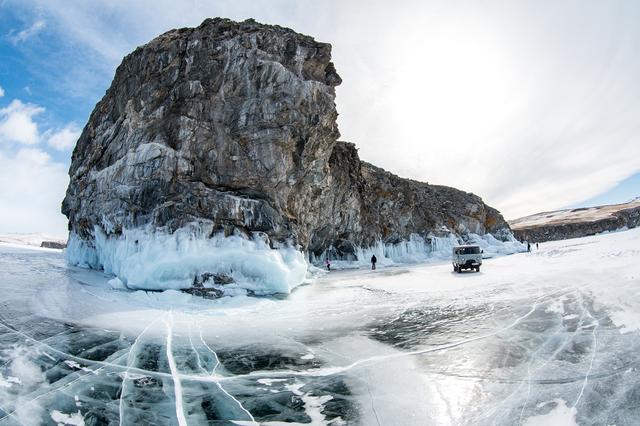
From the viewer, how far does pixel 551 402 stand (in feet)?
17.5

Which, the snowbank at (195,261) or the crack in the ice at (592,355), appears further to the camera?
the snowbank at (195,261)

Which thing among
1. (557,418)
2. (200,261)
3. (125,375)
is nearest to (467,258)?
(200,261)

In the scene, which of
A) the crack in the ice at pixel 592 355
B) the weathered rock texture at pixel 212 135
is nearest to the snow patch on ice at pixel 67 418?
the crack in the ice at pixel 592 355

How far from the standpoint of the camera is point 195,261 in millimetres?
19281

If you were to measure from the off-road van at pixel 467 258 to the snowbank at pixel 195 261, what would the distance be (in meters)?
13.1

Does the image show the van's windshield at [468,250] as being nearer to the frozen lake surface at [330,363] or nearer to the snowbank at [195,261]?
the snowbank at [195,261]

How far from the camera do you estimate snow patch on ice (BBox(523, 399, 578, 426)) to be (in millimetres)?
4773

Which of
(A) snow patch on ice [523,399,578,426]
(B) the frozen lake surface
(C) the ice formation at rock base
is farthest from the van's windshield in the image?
(A) snow patch on ice [523,399,578,426]

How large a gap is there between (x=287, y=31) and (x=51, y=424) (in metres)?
28.4

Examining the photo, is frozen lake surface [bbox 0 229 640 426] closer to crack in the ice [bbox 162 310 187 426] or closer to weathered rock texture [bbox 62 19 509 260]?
crack in the ice [bbox 162 310 187 426]

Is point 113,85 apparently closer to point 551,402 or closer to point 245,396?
point 245,396

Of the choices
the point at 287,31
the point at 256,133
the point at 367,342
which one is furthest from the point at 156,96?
the point at 367,342

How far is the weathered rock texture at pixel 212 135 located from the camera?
22.4 metres

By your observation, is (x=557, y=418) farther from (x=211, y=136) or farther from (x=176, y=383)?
(x=211, y=136)
